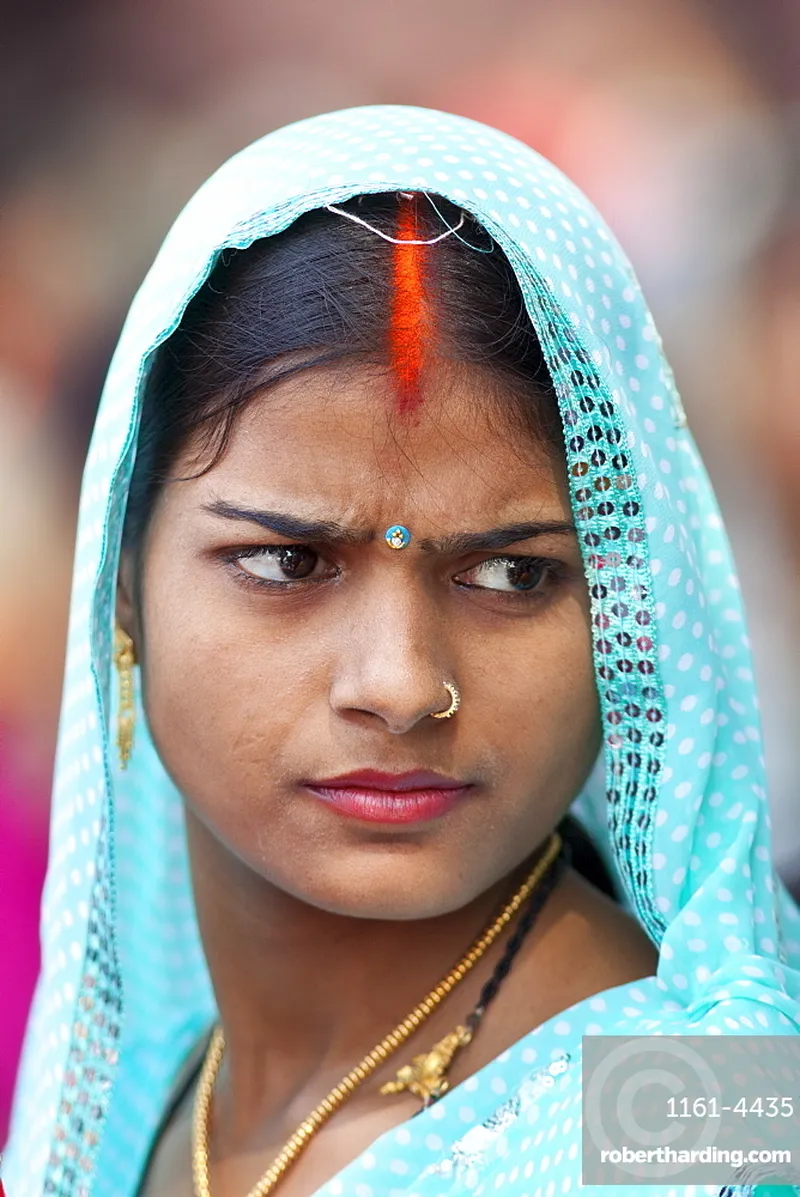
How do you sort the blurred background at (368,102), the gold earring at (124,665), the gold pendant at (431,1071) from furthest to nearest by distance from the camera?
the blurred background at (368,102) → the gold earring at (124,665) → the gold pendant at (431,1071)

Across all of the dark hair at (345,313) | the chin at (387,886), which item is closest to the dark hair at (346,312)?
the dark hair at (345,313)

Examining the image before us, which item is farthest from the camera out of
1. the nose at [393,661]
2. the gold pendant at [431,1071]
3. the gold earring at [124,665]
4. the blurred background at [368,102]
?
the blurred background at [368,102]

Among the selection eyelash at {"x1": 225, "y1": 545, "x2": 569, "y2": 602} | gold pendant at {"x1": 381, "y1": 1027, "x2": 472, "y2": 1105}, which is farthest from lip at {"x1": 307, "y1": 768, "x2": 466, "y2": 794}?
gold pendant at {"x1": 381, "y1": 1027, "x2": 472, "y2": 1105}

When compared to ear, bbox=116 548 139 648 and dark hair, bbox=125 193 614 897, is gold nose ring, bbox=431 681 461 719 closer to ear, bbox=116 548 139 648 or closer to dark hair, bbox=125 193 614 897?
dark hair, bbox=125 193 614 897

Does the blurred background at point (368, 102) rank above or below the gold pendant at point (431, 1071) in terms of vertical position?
above

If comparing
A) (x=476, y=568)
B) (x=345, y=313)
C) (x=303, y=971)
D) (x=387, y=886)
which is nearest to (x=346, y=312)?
(x=345, y=313)

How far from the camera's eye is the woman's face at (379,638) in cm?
107

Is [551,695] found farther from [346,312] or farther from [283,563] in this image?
[346,312]

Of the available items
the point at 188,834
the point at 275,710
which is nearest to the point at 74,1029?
the point at 188,834

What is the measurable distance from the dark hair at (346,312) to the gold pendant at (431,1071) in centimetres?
51

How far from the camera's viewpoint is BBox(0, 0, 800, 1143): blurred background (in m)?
1.65

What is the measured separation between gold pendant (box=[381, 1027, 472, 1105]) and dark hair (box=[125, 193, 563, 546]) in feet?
1.67

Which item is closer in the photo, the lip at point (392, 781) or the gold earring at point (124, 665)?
the lip at point (392, 781)

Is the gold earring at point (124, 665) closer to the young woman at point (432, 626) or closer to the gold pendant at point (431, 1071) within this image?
the young woman at point (432, 626)
